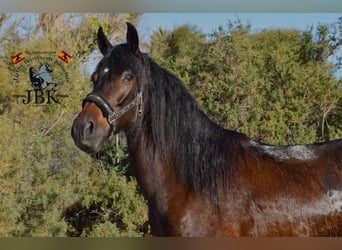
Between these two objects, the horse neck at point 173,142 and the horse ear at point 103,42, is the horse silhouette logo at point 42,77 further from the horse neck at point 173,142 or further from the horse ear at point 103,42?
the horse neck at point 173,142

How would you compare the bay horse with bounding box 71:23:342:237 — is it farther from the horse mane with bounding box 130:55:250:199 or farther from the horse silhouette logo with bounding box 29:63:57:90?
the horse silhouette logo with bounding box 29:63:57:90

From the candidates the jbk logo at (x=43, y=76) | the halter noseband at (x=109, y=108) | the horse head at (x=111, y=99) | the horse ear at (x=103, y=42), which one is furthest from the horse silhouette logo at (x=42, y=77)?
the halter noseband at (x=109, y=108)

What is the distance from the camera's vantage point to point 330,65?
19.6 ft

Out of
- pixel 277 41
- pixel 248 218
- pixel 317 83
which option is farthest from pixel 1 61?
pixel 248 218

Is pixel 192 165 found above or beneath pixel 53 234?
above

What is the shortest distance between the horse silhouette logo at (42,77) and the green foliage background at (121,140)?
12 centimetres

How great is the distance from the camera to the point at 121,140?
230 inches

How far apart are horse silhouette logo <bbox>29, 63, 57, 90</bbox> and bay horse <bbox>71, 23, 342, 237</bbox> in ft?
11.8

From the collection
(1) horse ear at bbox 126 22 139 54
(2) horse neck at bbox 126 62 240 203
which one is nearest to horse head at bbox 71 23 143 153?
(1) horse ear at bbox 126 22 139 54

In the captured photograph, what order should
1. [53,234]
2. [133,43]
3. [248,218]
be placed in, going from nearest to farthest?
[248,218], [133,43], [53,234]

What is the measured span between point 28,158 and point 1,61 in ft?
4.38

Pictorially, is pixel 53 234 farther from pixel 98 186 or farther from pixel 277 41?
pixel 277 41

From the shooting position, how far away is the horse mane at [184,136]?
258 cm

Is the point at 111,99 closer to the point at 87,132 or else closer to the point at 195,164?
the point at 87,132
